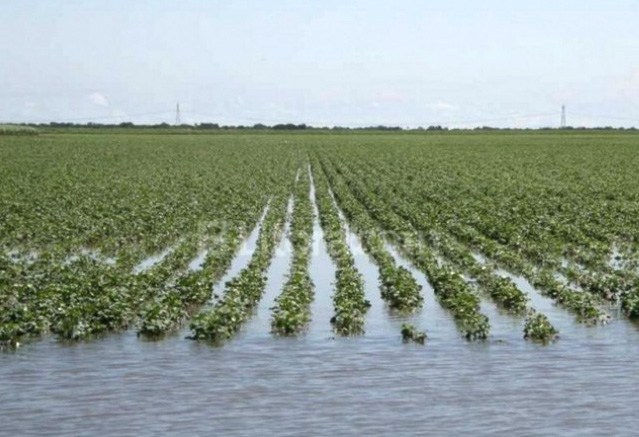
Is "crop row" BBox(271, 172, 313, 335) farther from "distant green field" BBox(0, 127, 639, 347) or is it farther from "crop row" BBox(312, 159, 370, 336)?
"crop row" BBox(312, 159, 370, 336)

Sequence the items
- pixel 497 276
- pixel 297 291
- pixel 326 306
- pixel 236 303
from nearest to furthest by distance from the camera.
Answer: pixel 236 303 < pixel 297 291 < pixel 326 306 < pixel 497 276

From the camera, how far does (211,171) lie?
56.5m

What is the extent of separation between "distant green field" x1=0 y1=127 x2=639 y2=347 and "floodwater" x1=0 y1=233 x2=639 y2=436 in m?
0.54

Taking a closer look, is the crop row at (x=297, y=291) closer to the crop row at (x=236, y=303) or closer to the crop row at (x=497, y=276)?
the crop row at (x=236, y=303)

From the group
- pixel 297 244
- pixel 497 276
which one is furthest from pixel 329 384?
pixel 297 244

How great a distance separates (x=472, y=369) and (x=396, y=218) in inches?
685

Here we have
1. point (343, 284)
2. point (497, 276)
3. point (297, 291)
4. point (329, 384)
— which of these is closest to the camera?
point (329, 384)

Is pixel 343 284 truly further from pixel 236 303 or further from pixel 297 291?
pixel 236 303

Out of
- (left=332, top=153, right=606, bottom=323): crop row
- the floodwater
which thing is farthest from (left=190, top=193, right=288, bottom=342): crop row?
(left=332, top=153, right=606, bottom=323): crop row

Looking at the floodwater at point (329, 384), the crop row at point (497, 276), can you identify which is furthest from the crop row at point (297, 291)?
the crop row at point (497, 276)

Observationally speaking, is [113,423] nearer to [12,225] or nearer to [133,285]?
[133,285]

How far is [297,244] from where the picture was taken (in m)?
25.5

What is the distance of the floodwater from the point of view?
36.0 ft

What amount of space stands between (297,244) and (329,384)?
13064 millimetres
